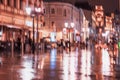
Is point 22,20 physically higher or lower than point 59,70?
higher

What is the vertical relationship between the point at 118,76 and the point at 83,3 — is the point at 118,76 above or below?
below

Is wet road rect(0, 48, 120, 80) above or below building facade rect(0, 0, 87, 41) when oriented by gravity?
below

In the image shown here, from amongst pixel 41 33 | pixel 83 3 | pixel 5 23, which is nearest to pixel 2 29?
pixel 5 23

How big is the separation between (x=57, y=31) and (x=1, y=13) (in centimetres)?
4797

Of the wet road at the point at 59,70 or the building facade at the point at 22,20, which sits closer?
the wet road at the point at 59,70

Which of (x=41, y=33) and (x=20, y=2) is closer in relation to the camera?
(x=20, y=2)

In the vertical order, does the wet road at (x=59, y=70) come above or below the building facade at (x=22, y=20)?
below

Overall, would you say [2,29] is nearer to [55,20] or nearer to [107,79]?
[107,79]

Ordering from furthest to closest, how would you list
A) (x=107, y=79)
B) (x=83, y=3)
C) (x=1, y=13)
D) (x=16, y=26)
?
1. (x=83, y=3)
2. (x=16, y=26)
3. (x=1, y=13)
4. (x=107, y=79)

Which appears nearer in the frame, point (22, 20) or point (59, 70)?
point (59, 70)

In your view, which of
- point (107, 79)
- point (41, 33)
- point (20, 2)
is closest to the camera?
point (107, 79)

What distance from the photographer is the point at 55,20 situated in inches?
4250

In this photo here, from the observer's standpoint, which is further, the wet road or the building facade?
the building facade

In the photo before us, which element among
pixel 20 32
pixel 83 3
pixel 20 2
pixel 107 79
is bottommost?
pixel 107 79
